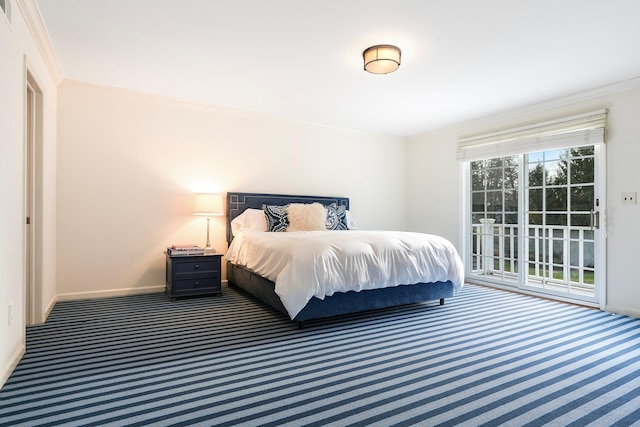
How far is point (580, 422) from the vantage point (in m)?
1.71

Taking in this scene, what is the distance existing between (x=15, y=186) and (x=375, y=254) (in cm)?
275

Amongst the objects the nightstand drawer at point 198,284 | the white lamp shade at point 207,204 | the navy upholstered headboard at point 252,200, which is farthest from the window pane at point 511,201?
the nightstand drawer at point 198,284

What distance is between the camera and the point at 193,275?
403 cm

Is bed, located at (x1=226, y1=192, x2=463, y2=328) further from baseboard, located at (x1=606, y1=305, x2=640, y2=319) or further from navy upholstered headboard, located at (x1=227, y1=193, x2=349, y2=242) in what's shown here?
baseboard, located at (x1=606, y1=305, x2=640, y2=319)

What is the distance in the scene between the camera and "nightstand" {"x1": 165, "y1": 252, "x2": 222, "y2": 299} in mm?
3951

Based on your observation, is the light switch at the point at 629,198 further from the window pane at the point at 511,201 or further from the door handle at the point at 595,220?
the window pane at the point at 511,201

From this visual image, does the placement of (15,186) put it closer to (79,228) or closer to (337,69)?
(79,228)

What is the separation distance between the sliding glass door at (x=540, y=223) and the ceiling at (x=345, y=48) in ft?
2.76

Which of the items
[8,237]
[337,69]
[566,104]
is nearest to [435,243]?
[337,69]

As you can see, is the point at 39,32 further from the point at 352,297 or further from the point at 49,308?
the point at 352,297

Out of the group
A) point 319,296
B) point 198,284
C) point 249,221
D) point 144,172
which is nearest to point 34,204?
point 144,172

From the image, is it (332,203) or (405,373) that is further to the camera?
(332,203)

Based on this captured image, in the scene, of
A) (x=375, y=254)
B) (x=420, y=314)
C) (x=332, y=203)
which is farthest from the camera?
(x=332, y=203)

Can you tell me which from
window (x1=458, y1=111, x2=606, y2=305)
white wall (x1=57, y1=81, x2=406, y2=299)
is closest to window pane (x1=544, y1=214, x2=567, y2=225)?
window (x1=458, y1=111, x2=606, y2=305)
